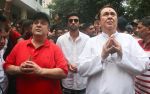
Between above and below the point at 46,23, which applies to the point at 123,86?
below

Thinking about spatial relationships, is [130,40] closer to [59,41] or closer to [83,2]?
[59,41]

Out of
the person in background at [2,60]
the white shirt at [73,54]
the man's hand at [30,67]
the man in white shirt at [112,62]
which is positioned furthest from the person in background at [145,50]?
the person in background at [2,60]

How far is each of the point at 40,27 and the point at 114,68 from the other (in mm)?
1143

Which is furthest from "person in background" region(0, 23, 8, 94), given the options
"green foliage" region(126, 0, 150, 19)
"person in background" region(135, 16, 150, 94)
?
"green foliage" region(126, 0, 150, 19)

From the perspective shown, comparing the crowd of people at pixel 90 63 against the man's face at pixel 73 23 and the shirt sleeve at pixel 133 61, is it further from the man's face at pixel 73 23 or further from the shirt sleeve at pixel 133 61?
the man's face at pixel 73 23

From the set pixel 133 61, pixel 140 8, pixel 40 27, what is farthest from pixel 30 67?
pixel 140 8

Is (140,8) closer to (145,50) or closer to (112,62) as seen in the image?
(145,50)

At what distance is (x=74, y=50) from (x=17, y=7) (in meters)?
27.8

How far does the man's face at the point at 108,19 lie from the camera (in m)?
4.84

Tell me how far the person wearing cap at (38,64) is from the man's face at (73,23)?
2281 millimetres

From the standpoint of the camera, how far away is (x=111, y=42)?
4.54m

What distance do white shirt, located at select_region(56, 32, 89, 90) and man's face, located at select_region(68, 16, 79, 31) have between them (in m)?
0.25

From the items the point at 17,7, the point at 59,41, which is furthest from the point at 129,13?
the point at 59,41

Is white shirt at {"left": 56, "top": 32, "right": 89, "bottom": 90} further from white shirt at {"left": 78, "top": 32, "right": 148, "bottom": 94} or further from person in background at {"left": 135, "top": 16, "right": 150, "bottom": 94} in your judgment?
white shirt at {"left": 78, "top": 32, "right": 148, "bottom": 94}
